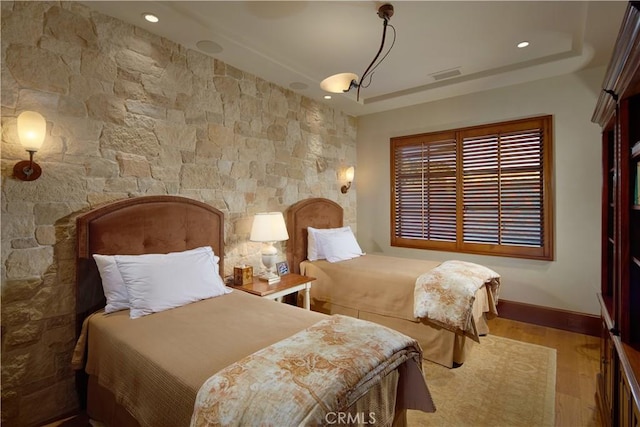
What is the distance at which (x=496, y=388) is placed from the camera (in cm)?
232

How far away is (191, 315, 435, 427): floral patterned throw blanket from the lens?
105cm

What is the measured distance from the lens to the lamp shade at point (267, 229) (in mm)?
3027

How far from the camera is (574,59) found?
298cm

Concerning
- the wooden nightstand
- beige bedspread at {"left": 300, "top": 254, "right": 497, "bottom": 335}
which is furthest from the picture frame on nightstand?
beige bedspread at {"left": 300, "top": 254, "right": 497, "bottom": 335}

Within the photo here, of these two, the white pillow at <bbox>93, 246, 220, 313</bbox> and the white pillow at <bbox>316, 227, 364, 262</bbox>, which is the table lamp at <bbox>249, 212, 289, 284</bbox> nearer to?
the white pillow at <bbox>316, 227, 364, 262</bbox>

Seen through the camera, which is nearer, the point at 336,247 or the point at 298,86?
the point at 298,86

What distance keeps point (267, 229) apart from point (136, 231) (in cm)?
114

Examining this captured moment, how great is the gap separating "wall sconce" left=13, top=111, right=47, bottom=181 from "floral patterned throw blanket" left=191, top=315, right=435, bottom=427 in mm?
1753

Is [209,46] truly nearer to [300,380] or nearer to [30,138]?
[30,138]

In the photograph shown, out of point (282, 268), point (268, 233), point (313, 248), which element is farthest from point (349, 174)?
point (268, 233)

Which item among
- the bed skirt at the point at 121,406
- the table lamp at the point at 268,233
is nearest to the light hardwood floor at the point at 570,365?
the bed skirt at the point at 121,406

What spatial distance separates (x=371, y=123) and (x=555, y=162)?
2466mm

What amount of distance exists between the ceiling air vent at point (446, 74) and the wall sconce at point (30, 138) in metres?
3.56

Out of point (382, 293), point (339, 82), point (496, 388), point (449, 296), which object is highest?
point (339, 82)
